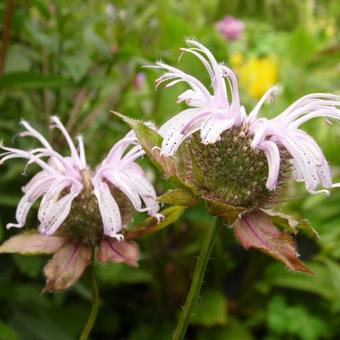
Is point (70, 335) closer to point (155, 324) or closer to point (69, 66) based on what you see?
point (155, 324)

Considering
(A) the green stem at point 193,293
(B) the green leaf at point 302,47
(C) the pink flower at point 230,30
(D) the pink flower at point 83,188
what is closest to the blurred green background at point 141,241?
(B) the green leaf at point 302,47

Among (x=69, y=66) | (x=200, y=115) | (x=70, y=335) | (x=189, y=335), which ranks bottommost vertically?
(x=189, y=335)

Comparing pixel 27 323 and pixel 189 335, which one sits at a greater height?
pixel 27 323

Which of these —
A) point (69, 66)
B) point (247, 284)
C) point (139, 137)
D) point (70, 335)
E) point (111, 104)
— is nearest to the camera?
point (139, 137)

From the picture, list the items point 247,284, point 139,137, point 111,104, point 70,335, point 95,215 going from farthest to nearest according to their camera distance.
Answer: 1. point 247,284
2. point 111,104
3. point 70,335
4. point 95,215
5. point 139,137

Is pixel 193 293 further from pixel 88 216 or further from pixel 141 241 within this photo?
pixel 141 241

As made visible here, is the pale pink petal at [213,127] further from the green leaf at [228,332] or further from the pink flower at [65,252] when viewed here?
the green leaf at [228,332]

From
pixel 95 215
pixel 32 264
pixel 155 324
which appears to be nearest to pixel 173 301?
pixel 155 324

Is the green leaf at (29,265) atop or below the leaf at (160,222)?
below
